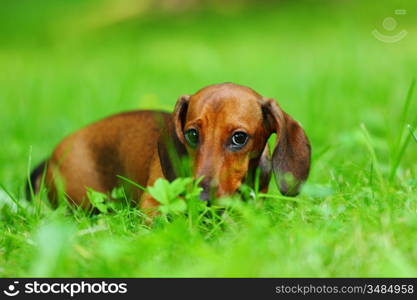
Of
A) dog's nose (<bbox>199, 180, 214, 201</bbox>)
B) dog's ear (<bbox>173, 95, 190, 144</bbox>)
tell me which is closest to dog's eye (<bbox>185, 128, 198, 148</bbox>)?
dog's ear (<bbox>173, 95, 190, 144</bbox>)

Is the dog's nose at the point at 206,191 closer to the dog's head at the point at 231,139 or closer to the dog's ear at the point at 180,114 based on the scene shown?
the dog's head at the point at 231,139

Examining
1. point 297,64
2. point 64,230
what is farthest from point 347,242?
point 297,64

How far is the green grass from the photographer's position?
2.95 metres

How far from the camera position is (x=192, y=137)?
12.4ft

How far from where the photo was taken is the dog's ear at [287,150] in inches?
152

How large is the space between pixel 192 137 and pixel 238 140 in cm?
24

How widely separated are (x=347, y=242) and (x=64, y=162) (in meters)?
2.39

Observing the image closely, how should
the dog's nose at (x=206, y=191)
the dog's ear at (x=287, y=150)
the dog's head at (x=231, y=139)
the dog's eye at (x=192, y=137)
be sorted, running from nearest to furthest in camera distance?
the dog's nose at (x=206, y=191)
the dog's head at (x=231, y=139)
the dog's eye at (x=192, y=137)
the dog's ear at (x=287, y=150)

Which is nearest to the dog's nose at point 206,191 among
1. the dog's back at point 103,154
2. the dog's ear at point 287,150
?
the dog's ear at point 287,150

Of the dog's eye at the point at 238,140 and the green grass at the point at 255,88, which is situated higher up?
the dog's eye at the point at 238,140

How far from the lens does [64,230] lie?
2848mm

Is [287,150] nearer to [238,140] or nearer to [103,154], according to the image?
[238,140]

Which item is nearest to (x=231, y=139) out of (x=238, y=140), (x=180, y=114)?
(x=238, y=140)

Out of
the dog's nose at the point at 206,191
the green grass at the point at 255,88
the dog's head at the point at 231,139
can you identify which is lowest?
the green grass at the point at 255,88
